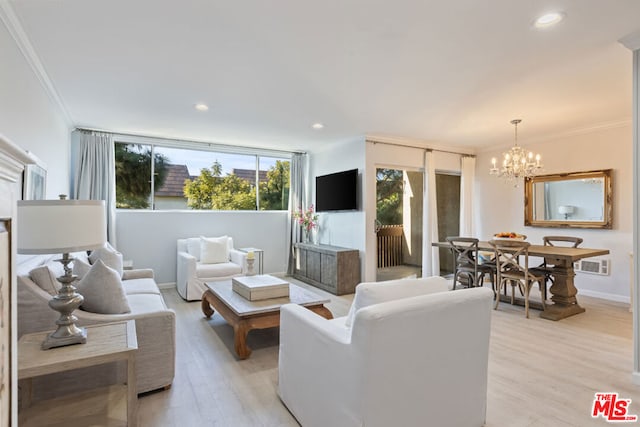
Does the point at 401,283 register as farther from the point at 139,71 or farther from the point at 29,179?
the point at 29,179

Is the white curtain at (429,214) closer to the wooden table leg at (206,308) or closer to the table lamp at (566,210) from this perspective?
the table lamp at (566,210)

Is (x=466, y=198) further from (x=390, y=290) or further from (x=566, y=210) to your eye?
(x=390, y=290)

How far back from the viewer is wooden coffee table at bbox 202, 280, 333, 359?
2.71m

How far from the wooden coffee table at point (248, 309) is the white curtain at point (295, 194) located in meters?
2.85

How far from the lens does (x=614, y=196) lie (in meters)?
4.62

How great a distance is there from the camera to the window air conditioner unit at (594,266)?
4648mm

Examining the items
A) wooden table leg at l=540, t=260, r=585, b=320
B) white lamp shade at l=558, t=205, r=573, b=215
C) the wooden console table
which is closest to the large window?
the wooden console table

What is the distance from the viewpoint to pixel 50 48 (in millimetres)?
2527

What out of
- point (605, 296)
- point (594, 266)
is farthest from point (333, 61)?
point (605, 296)

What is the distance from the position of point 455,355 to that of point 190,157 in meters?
5.17

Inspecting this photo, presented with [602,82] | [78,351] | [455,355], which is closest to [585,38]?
[602,82]

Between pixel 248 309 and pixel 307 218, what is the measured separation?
3652 millimetres

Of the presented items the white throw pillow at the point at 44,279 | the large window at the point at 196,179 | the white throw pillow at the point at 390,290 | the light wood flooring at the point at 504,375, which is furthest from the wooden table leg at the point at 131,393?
the large window at the point at 196,179

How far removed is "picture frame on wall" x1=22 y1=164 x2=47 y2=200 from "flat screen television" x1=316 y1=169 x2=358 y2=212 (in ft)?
12.4
